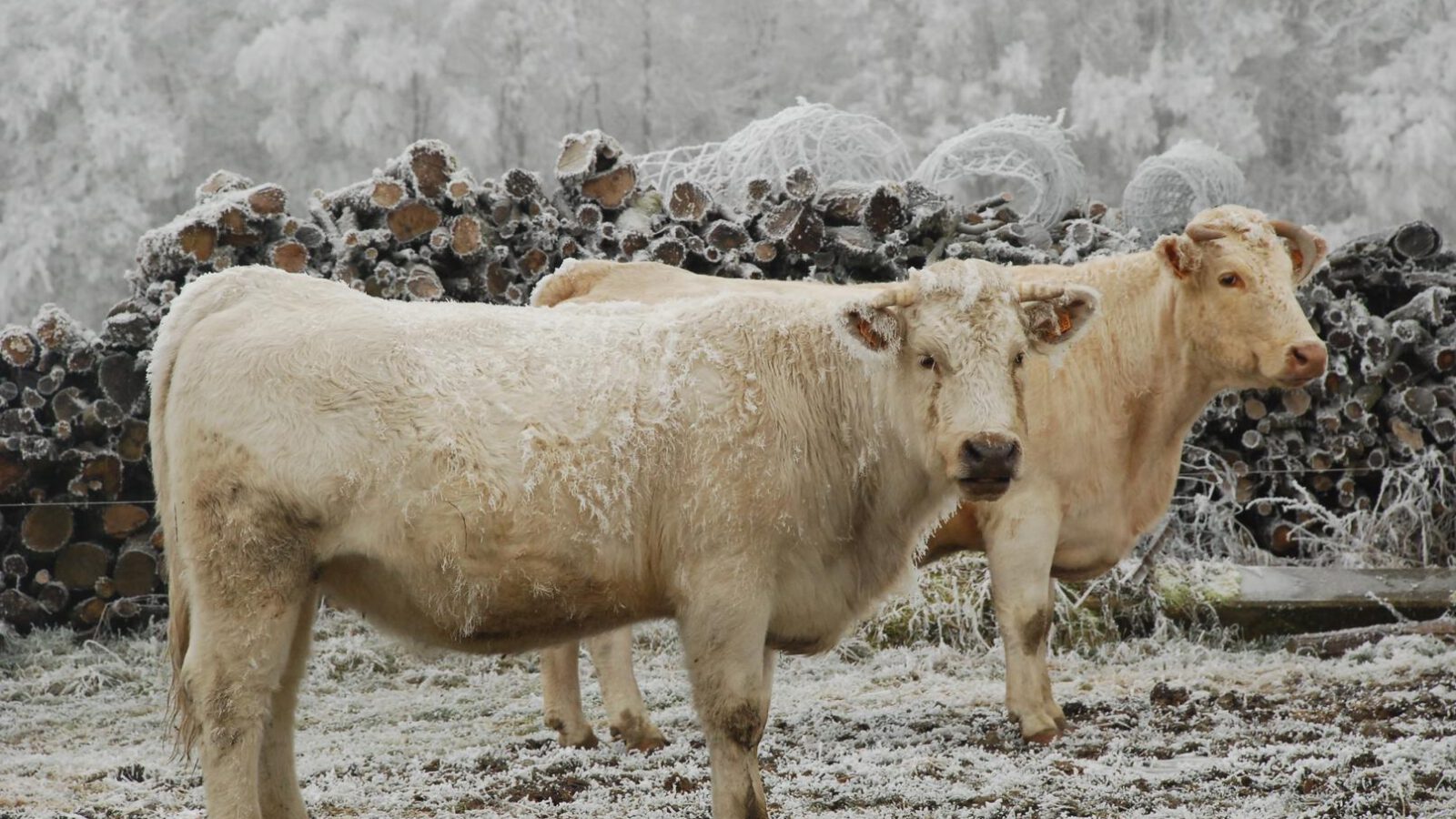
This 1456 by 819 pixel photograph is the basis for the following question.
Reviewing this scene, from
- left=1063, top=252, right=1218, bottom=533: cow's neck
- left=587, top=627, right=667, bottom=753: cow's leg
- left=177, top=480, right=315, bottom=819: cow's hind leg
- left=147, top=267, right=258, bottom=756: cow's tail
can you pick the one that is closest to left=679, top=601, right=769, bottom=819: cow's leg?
left=177, top=480, right=315, bottom=819: cow's hind leg

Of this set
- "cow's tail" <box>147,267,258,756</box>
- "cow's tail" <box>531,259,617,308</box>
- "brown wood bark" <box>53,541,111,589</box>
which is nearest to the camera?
"cow's tail" <box>147,267,258,756</box>

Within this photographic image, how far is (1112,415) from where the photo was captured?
537 centimetres

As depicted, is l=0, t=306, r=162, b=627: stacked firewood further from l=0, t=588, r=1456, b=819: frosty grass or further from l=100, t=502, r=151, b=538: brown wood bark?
l=0, t=588, r=1456, b=819: frosty grass

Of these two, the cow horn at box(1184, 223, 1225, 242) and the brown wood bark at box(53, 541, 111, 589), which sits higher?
the cow horn at box(1184, 223, 1225, 242)

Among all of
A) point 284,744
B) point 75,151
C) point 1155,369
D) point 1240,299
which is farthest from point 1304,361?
point 75,151

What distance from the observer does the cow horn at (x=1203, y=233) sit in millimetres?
5191

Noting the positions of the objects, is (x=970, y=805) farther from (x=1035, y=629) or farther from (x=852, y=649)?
(x=852, y=649)

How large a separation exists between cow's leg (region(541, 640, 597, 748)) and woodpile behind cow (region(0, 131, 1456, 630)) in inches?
97.7

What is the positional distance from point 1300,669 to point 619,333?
3821 mm

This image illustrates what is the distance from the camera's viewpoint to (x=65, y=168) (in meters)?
13.3

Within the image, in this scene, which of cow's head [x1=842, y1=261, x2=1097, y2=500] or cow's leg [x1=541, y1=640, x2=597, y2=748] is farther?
cow's leg [x1=541, y1=640, x2=597, y2=748]

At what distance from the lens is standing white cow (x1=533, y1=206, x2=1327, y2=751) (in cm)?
510

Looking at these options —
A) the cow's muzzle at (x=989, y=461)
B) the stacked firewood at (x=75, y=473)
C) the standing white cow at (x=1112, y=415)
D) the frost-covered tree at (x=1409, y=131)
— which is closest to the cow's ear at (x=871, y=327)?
the cow's muzzle at (x=989, y=461)

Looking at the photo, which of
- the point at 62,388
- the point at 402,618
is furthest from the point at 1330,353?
the point at 62,388
